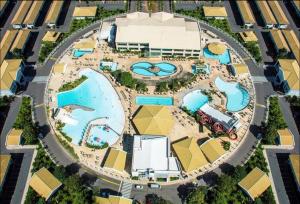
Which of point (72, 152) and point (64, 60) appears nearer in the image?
point (72, 152)

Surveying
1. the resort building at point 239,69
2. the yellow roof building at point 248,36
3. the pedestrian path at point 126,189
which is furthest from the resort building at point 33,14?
the yellow roof building at point 248,36

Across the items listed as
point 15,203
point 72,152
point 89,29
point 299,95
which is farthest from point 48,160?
point 299,95

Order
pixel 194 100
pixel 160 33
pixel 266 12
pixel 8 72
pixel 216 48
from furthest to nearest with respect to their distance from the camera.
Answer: pixel 266 12
pixel 216 48
pixel 160 33
pixel 8 72
pixel 194 100

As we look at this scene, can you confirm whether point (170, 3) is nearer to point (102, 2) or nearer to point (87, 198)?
point (102, 2)

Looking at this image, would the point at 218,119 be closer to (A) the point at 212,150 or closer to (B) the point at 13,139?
(A) the point at 212,150

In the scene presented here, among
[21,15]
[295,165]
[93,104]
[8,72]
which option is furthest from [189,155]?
[21,15]

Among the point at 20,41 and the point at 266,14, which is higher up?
the point at 266,14

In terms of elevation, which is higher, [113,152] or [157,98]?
[157,98]
